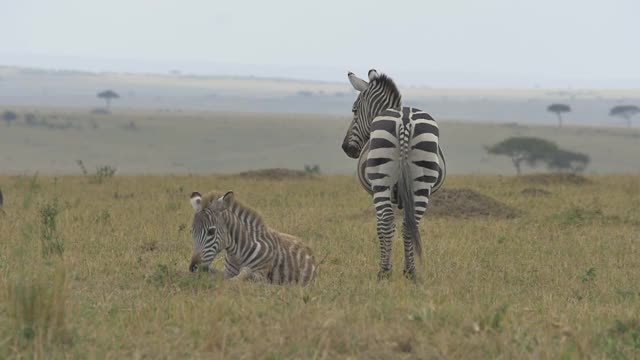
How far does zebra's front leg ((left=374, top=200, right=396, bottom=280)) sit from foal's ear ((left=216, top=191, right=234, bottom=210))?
1846mm

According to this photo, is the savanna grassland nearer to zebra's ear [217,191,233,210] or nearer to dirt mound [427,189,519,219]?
dirt mound [427,189,519,219]

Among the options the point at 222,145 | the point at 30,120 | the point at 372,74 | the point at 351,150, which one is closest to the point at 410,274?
the point at 351,150

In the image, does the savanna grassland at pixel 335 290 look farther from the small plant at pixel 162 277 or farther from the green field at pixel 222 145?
the green field at pixel 222 145

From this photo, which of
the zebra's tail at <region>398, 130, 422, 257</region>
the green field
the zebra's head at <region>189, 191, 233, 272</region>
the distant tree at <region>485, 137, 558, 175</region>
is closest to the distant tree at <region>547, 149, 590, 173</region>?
the distant tree at <region>485, 137, 558, 175</region>

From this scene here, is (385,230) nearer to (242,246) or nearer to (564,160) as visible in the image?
(242,246)

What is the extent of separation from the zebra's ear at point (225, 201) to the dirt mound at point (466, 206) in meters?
8.41

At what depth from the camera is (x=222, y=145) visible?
98062 mm

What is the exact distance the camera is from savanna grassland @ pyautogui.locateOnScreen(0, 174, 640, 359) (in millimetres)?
6414

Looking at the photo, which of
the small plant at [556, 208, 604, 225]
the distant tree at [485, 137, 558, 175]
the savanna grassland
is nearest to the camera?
the savanna grassland

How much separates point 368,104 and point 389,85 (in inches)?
13.8

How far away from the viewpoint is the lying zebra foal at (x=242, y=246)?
9.48 meters

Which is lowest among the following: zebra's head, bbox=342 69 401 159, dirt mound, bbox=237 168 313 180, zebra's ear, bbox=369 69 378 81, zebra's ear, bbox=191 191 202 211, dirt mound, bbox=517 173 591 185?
zebra's ear, bbox=191 191 202 211

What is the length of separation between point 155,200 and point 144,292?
450 inches

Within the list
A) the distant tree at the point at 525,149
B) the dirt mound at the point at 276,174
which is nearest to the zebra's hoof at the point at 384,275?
the dirt mound at the point at 276,174
